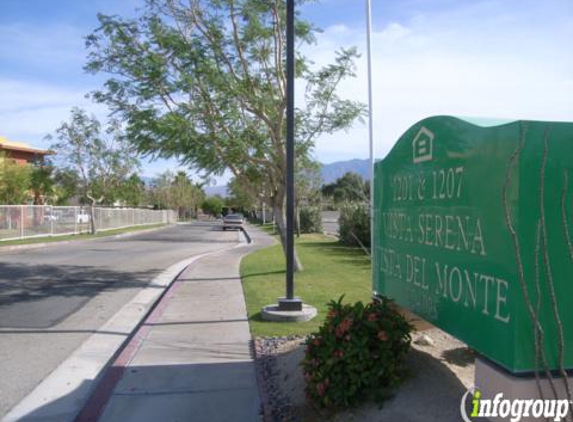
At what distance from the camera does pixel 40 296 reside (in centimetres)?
1173

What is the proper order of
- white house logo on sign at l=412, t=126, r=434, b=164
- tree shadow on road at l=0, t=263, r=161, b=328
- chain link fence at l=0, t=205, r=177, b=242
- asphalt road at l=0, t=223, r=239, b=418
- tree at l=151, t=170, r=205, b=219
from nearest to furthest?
white house logo on sign at l=412, t=126, r=434, b=164, asphalt road at l=0, t=223, r=239, b=418, tree shadow on road at l=0, t=263, r=161, b=328, chain link fence at l=0, t=205, r=177, b=242, tree at l=151, t=170, r=205, b=219

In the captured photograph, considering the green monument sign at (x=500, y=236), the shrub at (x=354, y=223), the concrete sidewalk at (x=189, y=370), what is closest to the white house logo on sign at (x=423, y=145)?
the green monument sign at (x=500, y=236)

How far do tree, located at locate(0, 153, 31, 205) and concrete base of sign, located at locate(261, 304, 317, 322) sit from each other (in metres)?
35.3

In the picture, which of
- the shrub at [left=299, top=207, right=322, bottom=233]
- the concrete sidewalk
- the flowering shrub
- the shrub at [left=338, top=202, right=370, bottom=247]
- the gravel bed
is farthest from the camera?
the shrub at [left=299, top=207, right=322, bottom=233]

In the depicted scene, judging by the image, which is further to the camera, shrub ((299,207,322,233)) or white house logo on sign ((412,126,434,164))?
shrub ((299,207,322,233))

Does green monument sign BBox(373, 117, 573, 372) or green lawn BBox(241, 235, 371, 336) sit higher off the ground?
green monument sign BBox(373, 117, 573, 372)

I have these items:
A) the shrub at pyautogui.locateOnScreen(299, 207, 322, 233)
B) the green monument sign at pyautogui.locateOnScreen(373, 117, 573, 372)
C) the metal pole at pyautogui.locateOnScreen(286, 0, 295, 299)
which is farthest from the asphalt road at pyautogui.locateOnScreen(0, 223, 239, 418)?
the shrub at pyautogui.locateOnScreen(299, 207, 322, 233)

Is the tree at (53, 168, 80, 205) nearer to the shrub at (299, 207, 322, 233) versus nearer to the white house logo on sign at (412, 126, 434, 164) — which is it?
the shrub at (299, 207, 322, 233)

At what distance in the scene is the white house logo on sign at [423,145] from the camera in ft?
14.4

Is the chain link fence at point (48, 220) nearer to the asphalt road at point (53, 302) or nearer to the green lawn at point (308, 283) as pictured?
the asphalt road at point (53, 302)

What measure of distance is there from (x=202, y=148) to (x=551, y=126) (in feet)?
33.7

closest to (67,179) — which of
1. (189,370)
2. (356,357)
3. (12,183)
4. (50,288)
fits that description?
(12,183)

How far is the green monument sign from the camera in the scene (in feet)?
10.4

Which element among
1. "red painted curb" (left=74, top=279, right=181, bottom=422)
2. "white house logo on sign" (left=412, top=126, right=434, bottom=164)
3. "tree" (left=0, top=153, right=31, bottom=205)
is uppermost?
"tree" (left=0, top=153, right=31, bottom=205)
